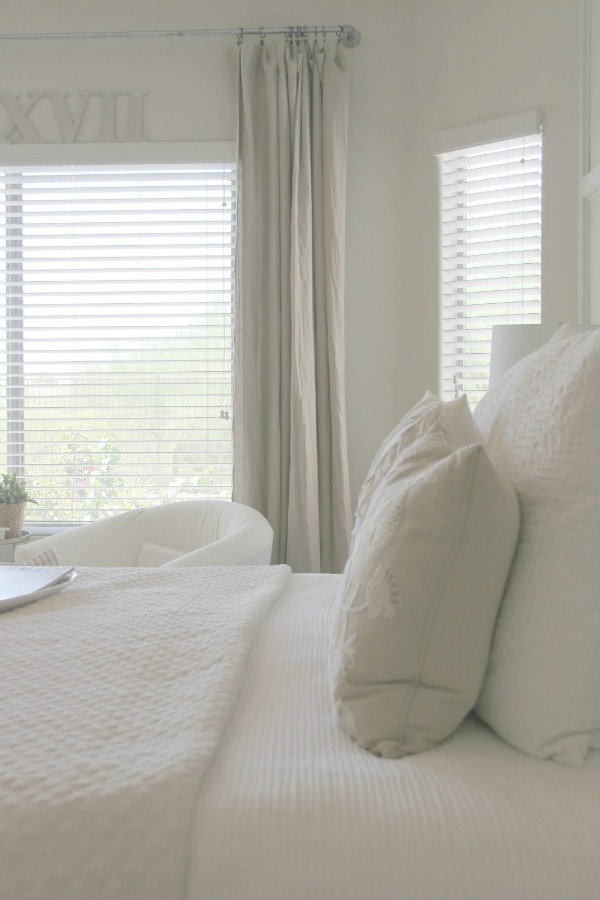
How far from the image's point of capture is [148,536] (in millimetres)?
3184

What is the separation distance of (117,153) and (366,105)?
3.67ft

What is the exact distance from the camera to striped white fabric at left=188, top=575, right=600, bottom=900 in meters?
0.82

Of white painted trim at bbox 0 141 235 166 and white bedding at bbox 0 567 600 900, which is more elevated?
white painted trim at bbox 0 141 235 166

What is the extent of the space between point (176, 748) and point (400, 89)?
10.8 ft

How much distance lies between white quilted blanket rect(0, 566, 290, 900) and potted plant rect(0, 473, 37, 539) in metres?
1.76

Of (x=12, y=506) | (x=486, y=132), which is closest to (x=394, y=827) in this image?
(x=12, y=506)

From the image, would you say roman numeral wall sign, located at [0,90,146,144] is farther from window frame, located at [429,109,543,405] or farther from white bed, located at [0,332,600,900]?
white bed, located at [0,332,600,900]

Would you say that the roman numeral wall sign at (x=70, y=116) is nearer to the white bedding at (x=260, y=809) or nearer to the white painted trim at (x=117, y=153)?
the white painted trim at (x=117, y=153)

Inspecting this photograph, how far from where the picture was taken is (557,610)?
3.19 ft

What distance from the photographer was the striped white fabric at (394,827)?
0.82 metres

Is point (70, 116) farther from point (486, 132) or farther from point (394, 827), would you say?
point (394, 827)

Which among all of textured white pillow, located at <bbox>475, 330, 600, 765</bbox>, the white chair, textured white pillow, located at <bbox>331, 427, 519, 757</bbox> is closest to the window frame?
the white chair

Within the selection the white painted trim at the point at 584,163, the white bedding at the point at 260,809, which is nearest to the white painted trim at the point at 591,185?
the white painted trim at the point at 584,163

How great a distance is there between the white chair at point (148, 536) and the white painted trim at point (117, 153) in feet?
5.17
